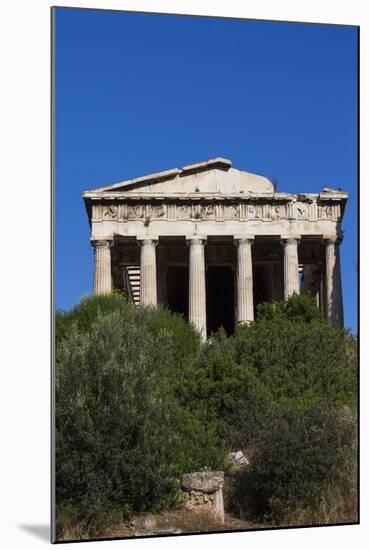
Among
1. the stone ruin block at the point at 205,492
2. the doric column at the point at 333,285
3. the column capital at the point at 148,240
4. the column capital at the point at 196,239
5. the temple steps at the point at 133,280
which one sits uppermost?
the column capital at the point at 196,239

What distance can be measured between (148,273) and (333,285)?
1128 centimetres

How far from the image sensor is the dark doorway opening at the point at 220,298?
29.5 meters

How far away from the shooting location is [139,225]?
87.8 ft

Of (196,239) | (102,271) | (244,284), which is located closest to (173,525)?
(102,271)

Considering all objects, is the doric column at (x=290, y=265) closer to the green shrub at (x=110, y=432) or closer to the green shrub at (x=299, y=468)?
the green shrub at (x=299, y=468)

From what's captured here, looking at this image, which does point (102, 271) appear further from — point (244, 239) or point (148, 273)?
point (148, 273)

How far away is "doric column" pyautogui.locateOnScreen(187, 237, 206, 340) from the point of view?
28.6 m

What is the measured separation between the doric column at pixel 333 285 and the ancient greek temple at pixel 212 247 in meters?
0.07

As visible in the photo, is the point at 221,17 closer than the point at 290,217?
Yes

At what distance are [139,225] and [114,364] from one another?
13300 mm

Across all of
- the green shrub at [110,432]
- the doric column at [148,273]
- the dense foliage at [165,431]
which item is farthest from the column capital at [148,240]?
the green shrub at [110,432]

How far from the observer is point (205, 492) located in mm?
13984
